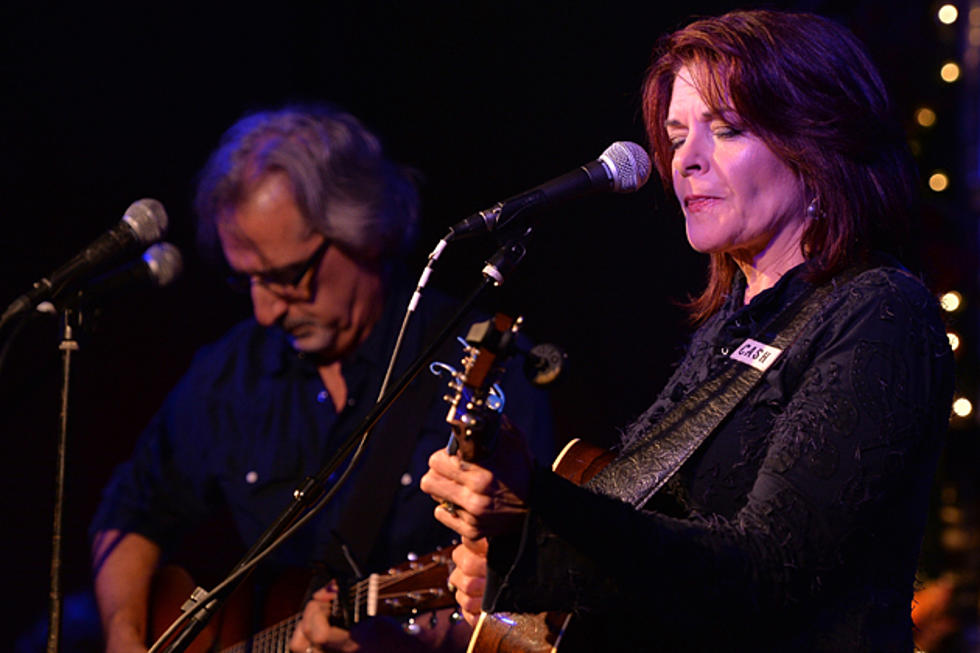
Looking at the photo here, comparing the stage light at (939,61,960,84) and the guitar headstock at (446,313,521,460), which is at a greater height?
the stage light at (939,61,960,84)

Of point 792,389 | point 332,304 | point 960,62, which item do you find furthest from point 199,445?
point 960,62

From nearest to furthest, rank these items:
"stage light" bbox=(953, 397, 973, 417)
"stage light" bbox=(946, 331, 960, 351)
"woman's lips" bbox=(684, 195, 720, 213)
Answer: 1. "stage light" bbox=(946, 331, 960, 351)
2. "woman's lips" bbox=(684, 195, 720, 213)
3. "stage light" bbox=(953, 397, 973, 417)

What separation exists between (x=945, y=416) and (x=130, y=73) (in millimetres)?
3700

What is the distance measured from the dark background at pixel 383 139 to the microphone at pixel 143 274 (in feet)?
5.12

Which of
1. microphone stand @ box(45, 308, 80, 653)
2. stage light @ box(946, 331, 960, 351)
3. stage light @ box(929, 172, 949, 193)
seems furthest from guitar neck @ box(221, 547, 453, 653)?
stage light @ box(929, 172, 949, 193)

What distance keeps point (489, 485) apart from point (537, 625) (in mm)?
722

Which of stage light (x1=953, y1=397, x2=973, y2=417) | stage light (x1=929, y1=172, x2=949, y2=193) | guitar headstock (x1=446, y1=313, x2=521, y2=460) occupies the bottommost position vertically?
stage light (x1=953, y1=397, x2=973, y2=417)

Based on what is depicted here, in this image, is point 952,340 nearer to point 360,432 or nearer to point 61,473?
point 360,432

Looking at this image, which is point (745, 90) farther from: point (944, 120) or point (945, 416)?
point (944, 120)

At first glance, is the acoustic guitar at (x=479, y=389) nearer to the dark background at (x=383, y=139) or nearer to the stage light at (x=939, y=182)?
the dark background at (x=383, y=139)

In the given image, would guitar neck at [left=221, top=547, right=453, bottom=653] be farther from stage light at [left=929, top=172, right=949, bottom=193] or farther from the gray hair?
stage light at [left=929, top=172, right=949, bottom=193]

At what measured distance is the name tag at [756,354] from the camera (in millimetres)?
1649

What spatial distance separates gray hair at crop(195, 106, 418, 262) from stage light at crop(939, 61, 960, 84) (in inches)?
82.8

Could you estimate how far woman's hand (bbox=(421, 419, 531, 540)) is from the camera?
118 centimetres
